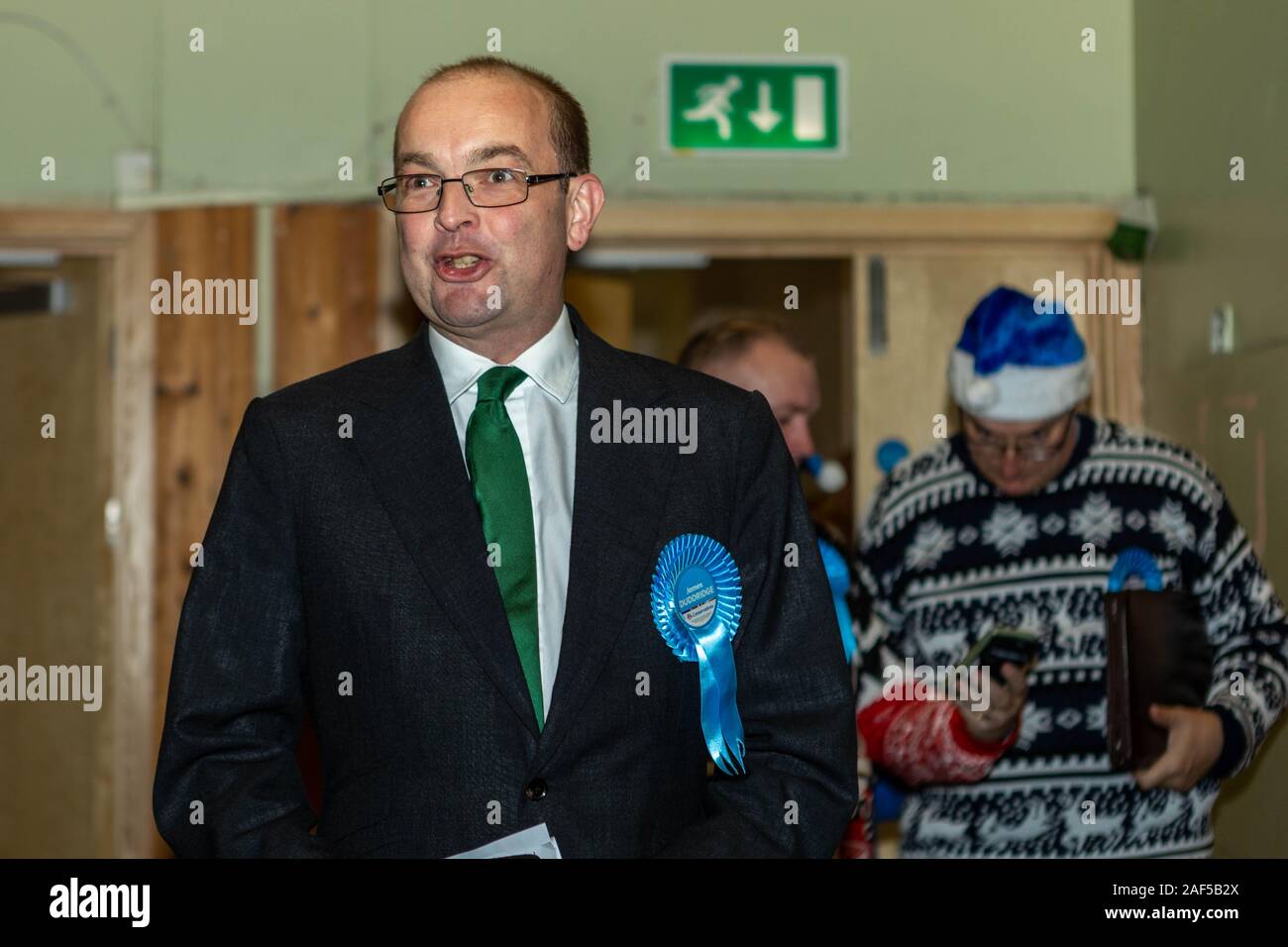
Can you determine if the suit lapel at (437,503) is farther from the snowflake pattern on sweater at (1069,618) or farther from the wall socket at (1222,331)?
the wall socket at (1222,331)

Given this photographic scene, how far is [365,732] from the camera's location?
137cm

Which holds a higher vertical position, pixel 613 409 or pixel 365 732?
pixel 613 409

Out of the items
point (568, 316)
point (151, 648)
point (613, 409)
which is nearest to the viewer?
point (613, 409)

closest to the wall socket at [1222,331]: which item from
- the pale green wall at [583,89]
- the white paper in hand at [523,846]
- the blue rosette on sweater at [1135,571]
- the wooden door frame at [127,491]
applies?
the pale green wall at [583,89]

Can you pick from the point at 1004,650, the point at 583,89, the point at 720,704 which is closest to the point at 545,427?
the point at 720,704

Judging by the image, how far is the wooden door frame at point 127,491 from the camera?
3.48 m

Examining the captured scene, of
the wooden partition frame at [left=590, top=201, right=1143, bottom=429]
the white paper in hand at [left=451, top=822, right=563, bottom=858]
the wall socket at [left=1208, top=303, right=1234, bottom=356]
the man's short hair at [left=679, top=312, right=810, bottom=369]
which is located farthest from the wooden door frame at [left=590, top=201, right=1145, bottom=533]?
the white paper in hand at [left=451, top=822, right=563, bottom=858]

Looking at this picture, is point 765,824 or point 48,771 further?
point 48,771

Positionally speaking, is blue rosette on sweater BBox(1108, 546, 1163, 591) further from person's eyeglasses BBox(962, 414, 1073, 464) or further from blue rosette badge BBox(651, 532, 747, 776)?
blue rosette badge BBox(651, 532, 747, 776)

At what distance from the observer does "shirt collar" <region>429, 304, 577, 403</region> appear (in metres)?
1.49

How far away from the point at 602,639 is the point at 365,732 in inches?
9.1

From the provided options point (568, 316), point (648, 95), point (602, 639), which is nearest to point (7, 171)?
point (648, 95)

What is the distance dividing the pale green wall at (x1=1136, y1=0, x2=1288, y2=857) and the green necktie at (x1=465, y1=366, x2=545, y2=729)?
180 cm
